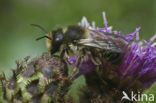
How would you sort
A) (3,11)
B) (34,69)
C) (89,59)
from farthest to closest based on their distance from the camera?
(3,11) < (89,59) < (34,69)

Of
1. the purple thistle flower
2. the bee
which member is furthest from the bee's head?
the purple thistle flower

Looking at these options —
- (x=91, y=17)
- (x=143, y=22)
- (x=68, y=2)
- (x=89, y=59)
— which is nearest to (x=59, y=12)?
(x=68, y=2)

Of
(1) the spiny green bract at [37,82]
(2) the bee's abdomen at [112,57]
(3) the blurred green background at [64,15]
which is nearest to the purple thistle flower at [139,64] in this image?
(2) the bee's abdomen at [112,57]

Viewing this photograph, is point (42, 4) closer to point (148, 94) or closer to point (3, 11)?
point (3, 11)

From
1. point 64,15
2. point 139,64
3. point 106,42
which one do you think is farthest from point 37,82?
Result: point 64,15

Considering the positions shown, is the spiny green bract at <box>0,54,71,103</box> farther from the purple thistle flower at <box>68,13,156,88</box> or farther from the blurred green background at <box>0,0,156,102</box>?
the blurred green background at <box>0,0,156,102</box>

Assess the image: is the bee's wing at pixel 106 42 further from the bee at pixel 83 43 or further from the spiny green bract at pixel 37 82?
the spiny green bract at pixel 37 82

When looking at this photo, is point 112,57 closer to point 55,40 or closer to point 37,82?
point 55,40
